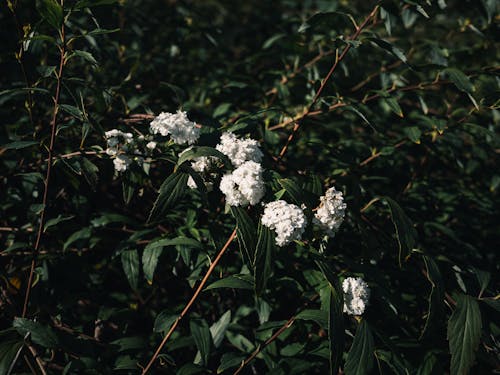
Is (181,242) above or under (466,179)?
above

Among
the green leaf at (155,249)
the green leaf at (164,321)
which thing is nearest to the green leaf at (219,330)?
the green leaf at (164,321)

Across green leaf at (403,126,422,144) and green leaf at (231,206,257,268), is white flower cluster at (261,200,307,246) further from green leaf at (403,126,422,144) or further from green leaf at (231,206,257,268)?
green leaf at (403,126,422,144)

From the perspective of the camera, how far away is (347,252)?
189 centimetres

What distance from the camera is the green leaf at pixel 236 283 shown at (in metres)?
1.36

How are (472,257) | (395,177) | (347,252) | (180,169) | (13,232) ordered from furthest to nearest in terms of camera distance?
(395,177) < (472,257) < (347,252) < (13,232) < (180,169)

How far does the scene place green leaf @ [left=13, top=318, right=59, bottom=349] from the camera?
50.0 inches

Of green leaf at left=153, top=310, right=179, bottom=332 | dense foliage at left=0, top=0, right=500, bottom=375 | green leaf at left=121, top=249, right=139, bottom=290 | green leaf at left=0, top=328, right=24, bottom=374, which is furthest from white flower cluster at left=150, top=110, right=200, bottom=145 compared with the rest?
green leaf at left=0, top=328, right=24, bottom=374

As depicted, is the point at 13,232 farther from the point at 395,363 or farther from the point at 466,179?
the point at 466,179

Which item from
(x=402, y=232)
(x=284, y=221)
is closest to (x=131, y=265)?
(x=284, y=221)

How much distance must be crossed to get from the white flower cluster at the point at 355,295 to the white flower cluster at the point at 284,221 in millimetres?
278

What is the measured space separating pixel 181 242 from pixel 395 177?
1543 mm

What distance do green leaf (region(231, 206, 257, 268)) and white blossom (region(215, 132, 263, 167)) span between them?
0.62 ft

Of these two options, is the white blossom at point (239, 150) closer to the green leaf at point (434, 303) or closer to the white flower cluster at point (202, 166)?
the white flower cluster at point (202, 166)

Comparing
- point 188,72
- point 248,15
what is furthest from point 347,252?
point 248,15
